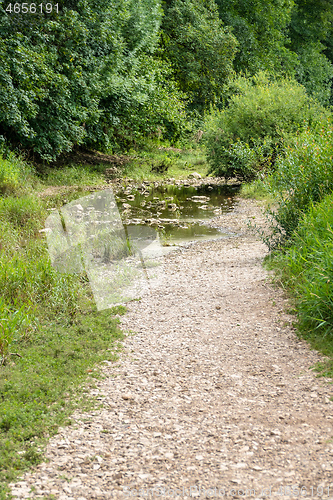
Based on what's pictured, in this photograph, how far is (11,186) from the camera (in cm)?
1248

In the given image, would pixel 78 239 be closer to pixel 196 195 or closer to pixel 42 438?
→ pixel 42 438

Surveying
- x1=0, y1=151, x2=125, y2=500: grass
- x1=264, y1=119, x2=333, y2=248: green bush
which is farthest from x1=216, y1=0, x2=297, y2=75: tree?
x1=0, y1=151, x2=125, y2=500: grass

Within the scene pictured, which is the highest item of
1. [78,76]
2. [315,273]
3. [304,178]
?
[78,76]

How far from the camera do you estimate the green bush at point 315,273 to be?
501 cm

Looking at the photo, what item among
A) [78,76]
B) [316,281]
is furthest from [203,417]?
[78,76]

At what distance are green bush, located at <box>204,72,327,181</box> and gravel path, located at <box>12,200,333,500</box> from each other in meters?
10.9

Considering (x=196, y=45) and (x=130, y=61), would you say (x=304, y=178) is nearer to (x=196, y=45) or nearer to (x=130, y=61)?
(x=130, y=61)

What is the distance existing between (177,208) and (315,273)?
32.1 ft

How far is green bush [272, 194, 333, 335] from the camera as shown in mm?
5012

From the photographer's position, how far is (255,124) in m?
16.9

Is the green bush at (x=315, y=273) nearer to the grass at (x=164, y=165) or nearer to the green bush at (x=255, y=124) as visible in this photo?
the green bush at (x=255, y=124)

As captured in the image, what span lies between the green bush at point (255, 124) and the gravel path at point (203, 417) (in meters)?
10.9

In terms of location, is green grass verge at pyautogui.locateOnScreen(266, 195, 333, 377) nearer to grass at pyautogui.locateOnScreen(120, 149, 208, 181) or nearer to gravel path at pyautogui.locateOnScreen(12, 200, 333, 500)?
gravel path at pyautogui.locateOnScreen(12, 200, 333, 500)

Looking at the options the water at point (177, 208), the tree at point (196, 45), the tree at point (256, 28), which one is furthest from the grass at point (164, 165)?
the tree at point (256, 28)
